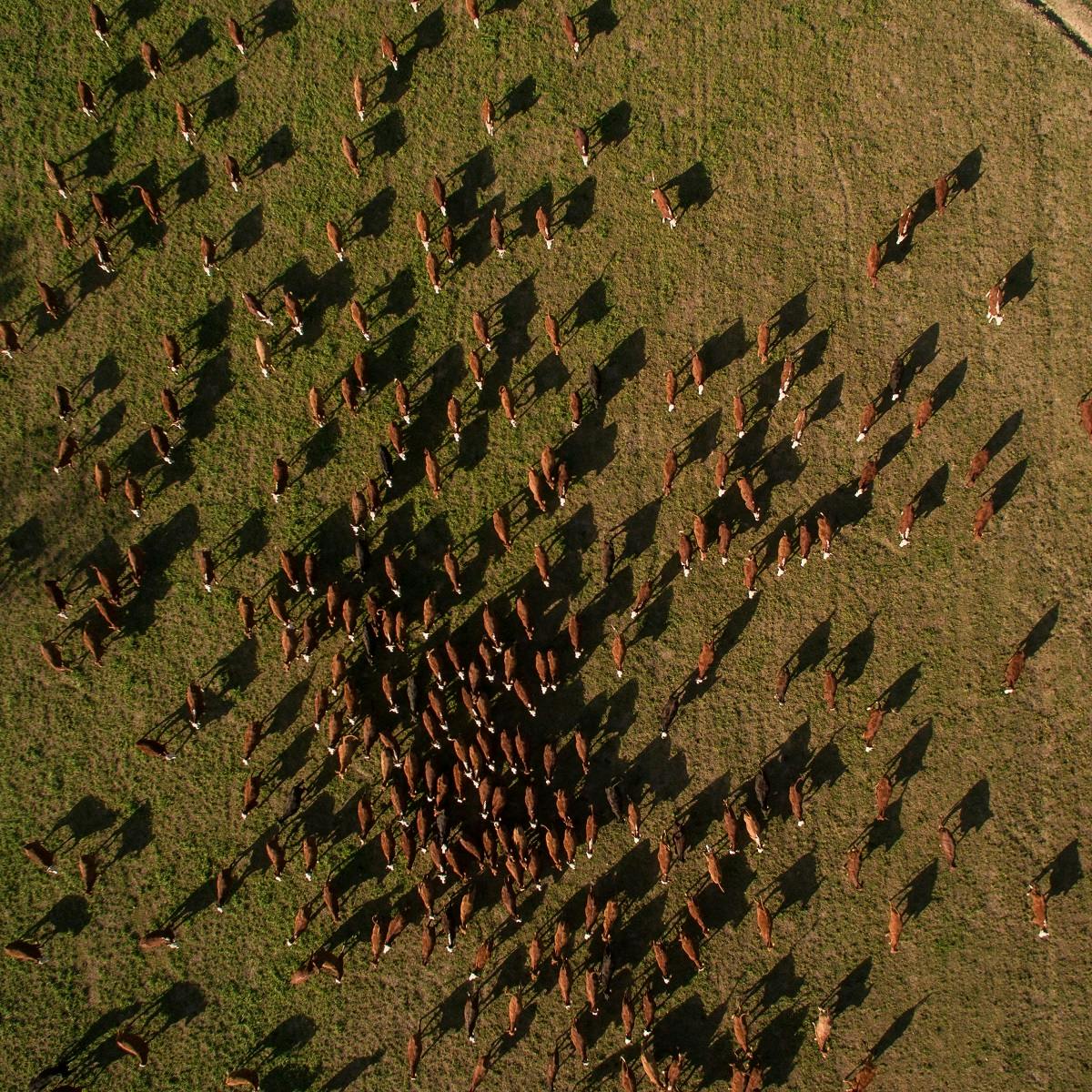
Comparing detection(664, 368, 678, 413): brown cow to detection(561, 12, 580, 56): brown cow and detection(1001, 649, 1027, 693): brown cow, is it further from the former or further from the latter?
detection(1001, 649, 1027, 693): brown cow

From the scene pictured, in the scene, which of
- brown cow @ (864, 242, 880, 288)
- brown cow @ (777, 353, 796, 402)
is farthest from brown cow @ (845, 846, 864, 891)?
brown cow @ (864, 242, 880, 288)

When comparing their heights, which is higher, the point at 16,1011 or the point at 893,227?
the point at 893,227

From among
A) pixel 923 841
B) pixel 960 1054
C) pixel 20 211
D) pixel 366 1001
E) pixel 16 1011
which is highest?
pixel 20 211

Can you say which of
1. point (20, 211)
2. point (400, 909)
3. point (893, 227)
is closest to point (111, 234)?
point (20, 211)

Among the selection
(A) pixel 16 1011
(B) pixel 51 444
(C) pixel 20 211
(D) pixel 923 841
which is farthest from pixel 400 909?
(C) pixel 20 211

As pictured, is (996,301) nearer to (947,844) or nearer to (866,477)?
(866,477)

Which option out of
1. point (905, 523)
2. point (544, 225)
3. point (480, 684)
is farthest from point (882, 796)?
point (544, 225)

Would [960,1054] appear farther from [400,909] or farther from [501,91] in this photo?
[501,91]
